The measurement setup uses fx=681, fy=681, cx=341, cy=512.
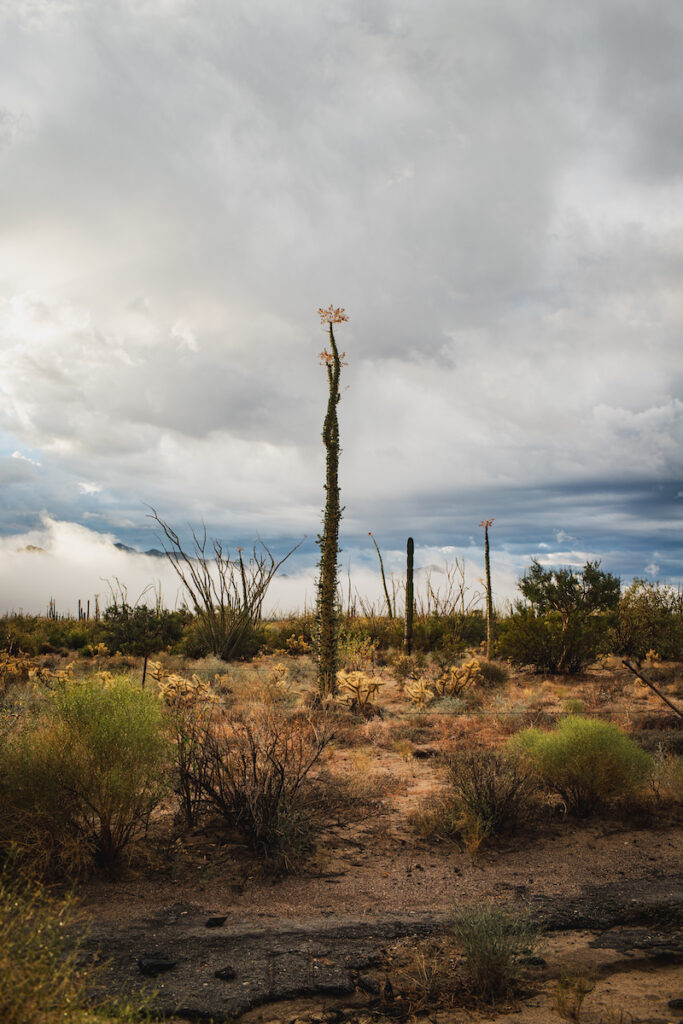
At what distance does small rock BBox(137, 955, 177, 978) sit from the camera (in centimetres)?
434

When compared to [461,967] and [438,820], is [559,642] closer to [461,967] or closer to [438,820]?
[438,820]

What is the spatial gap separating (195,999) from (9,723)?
3703mm

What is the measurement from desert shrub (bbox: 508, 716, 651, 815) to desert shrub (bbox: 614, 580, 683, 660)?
1110cm

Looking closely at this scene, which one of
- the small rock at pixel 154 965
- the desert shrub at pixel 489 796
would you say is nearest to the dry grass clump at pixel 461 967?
the small rock at pixel 154 965

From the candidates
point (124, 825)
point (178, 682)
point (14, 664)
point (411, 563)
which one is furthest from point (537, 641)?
point (124, 825)

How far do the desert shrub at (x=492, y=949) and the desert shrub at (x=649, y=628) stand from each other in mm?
14637

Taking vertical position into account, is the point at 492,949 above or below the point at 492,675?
below

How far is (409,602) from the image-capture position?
2144 centimetres

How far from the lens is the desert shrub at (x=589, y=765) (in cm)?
750

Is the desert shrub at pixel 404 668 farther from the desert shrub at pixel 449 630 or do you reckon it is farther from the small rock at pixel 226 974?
the small rock at pixel 226 974

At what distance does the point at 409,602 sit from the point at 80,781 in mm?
16230

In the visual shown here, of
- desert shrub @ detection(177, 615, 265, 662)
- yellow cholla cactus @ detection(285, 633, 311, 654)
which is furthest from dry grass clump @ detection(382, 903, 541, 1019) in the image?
yellow cholla cactus @ detection(285, 633, 311, 654)

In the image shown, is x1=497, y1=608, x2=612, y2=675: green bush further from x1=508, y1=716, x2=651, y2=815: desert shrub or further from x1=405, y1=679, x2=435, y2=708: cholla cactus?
x1=508, y1=716, x2=651, y2=815: desert shrub

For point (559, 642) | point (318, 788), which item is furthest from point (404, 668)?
point (318, 788)
